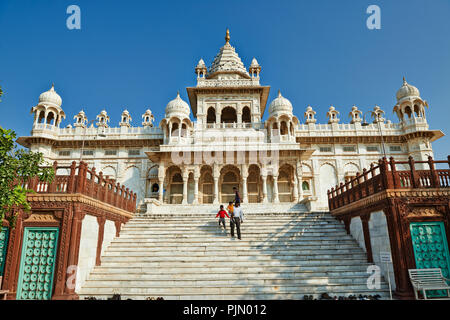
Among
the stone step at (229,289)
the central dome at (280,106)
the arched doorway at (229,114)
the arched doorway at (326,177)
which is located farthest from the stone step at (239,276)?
the arched doorway at (229,114)

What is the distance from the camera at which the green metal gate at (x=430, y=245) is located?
841 centimetres

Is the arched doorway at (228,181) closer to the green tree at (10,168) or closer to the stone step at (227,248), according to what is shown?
the stone step at (227,248)

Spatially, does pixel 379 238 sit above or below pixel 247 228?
below

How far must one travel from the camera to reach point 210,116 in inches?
1219

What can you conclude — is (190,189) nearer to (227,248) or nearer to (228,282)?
(227,248)

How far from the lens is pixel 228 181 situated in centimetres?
2505

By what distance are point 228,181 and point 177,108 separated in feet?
27.3

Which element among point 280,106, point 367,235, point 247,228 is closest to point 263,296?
point 247,228

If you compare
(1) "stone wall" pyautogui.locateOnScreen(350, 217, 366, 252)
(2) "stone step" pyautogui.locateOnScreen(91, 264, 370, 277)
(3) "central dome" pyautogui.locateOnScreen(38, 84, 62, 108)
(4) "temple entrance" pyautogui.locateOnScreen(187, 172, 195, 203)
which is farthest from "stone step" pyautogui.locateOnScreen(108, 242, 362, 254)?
(3) "central dome" pyautogui.locateOnScreen(38, 84, 62, 108)

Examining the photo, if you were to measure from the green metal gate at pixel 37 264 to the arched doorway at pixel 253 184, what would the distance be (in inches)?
686

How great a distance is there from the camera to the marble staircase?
890 centimetres

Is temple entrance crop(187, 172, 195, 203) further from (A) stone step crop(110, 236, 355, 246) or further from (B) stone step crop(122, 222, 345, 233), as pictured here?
(A) stone step crop(110, 236, 355, 246)
